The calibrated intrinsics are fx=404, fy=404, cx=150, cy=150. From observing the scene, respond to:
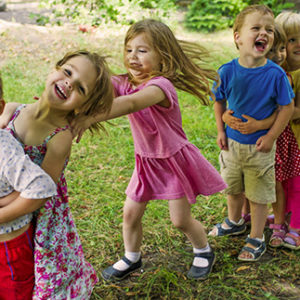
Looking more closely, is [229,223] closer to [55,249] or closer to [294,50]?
[294,50]

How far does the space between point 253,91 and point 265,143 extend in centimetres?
31

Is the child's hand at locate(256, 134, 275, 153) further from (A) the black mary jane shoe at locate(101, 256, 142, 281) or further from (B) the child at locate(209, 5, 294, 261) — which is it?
(A) the black mary jane shoe at locate(101, 256, 142, 281)

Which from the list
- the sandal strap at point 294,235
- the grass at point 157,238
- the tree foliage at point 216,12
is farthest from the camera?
the tree foliage at point 216,12

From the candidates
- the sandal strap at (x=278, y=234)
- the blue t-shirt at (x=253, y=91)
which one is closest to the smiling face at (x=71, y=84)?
the blue t-shirt at (x=253, y=91)

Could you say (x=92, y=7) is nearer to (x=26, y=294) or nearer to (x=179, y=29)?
(x=179, y=29)

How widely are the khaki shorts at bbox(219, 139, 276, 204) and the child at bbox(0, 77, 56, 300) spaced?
1.37 m

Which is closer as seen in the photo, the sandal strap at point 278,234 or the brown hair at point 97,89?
the brown hair at point 97,89

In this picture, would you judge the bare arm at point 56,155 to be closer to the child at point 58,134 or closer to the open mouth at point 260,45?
the child at point 58,134

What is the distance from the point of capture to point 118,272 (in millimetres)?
2416

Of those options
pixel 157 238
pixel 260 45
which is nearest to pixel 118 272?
pixel 157 238

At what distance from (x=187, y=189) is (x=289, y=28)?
1.15 metres

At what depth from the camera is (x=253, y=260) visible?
2.52 metres

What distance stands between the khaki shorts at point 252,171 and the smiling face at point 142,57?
0.75 m

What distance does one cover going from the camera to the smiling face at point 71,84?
1.57 meters
